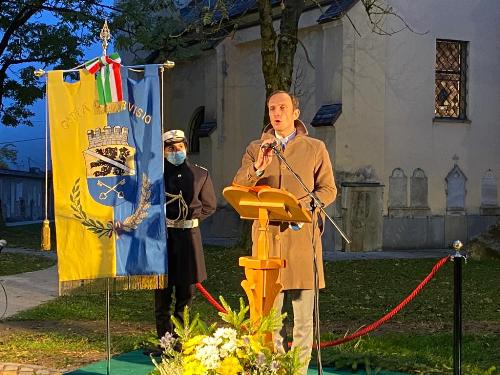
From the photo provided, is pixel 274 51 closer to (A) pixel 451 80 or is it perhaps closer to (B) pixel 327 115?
(B) pixel 327 115

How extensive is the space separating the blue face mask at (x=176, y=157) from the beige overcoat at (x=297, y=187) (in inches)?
61.4

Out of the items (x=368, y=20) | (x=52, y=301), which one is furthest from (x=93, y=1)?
(x=52, y=301)

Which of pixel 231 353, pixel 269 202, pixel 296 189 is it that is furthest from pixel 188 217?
pixel 231 353

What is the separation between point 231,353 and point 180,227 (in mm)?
2758

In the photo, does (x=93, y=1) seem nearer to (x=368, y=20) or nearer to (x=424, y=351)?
(x=368, y=20)

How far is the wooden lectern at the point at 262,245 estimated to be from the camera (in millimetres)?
5242

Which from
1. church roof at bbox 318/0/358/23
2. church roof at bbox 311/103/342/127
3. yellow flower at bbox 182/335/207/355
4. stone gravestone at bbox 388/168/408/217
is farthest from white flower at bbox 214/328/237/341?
stone gravestone at bbox 388/168/408/217

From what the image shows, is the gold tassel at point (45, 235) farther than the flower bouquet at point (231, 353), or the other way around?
the gold tassel at point (45, 235)

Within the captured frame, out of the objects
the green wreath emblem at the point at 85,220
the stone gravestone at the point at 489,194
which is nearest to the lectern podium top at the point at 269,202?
the green wreath emblem at the point at 85,220

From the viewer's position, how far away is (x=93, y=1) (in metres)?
25.8

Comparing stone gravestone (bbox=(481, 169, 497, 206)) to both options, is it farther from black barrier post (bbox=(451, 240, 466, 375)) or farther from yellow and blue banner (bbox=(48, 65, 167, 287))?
yellow and blue banner (bbox=(48, 65, 167, 287))

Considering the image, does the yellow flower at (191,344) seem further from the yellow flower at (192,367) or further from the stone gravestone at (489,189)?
the stone gravestone at (489,189)

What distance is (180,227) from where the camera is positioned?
23.8 feet

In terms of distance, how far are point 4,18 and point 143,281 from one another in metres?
23.0
